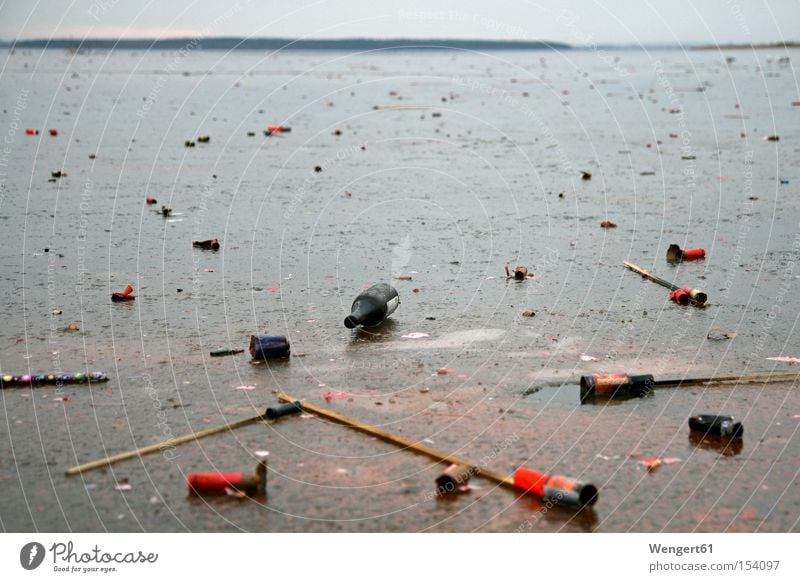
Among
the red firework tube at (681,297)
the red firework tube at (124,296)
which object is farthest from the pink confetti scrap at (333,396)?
the red firework tube at (681,297)

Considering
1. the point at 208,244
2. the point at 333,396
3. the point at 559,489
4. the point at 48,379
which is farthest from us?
the point at 208,244

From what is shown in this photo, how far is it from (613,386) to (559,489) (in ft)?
5.58

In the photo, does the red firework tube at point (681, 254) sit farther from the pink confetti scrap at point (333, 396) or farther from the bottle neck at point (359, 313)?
the pink confetti scrap at point (333, 396)

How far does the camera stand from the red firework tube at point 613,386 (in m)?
6.44

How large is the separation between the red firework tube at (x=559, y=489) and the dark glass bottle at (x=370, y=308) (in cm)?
294

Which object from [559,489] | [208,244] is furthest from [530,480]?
[208,244]

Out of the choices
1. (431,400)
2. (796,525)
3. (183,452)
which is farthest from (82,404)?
(796,525)

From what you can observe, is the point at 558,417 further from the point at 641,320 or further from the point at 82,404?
the point at 82,404

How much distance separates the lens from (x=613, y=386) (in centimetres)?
645

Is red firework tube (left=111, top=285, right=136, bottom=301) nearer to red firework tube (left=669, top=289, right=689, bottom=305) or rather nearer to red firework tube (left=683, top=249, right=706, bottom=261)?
red firework tube (left=669, top=289, right=689, bottom=305)

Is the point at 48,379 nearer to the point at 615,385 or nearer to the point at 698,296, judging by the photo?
the point at 615,385

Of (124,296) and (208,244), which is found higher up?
(208,244)

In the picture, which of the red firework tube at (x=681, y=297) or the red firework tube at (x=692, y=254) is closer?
the red firework tube at (x=681, y=297)
